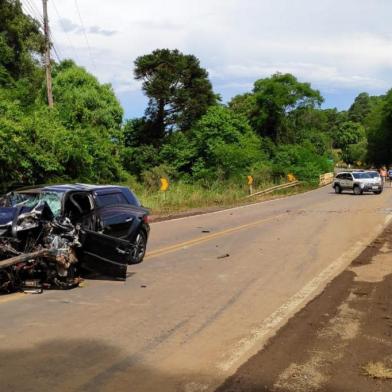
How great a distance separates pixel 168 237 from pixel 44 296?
27.0ft

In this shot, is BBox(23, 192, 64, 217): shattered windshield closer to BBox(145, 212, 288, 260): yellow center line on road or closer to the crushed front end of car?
the crushed front end of car

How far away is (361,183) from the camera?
131 ft

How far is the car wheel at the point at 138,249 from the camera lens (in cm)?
1139

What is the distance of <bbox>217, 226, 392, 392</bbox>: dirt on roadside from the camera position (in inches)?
200

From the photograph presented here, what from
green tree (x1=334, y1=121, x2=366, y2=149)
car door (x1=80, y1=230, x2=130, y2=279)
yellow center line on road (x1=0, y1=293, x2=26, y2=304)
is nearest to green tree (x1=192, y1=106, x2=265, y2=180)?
car door (x1=80, y1=230, x2=130, y2=279)

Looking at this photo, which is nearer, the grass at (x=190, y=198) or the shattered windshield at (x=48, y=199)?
the shattered windshield at (x=48, y=199)

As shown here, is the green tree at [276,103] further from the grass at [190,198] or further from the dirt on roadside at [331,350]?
the dirt on roadside at [331,350]

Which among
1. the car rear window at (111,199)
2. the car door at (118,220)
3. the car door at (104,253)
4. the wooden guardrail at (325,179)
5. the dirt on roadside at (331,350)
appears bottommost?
the wooden guardrail at (325,179)

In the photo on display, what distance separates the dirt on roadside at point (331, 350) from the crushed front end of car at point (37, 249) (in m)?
3.49

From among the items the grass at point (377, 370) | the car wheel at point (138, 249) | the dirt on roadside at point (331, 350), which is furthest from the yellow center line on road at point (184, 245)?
the grass at point (377, 370)

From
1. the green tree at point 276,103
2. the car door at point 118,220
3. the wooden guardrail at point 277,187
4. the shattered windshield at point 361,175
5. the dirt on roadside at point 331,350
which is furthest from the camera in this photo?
the green tree at point 276,103

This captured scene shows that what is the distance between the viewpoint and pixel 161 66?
61.0 m

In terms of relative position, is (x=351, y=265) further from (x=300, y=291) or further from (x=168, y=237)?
(x=168, y=237)

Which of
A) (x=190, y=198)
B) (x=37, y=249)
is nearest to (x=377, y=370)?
(x=37, y=249)
